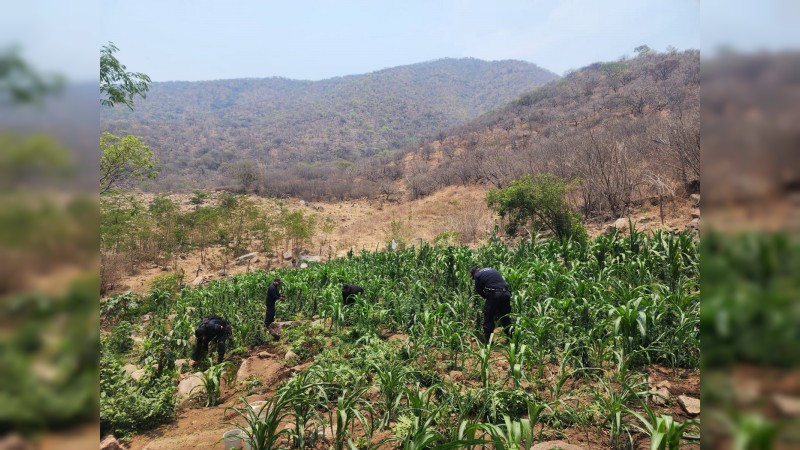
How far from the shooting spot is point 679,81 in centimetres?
2456

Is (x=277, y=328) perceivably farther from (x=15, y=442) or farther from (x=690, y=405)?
(x=15, y=442)

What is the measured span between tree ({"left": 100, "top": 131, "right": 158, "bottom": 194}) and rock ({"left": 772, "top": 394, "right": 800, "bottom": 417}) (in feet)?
42.1

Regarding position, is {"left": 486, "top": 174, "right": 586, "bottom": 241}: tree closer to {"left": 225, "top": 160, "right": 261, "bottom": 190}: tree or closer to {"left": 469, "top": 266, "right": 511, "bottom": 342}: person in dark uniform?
{"left": 469, "top": 266, "right": 511, "bottom": 342}: person in dark uniform

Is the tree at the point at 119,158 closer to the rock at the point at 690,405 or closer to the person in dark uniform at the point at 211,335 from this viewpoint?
the person in dark uniform at the point at 211,335

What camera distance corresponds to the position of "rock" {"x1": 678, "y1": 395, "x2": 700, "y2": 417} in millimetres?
3151

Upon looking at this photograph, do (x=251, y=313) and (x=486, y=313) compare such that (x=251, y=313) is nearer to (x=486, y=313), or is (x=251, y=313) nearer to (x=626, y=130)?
(x=486, y=313)

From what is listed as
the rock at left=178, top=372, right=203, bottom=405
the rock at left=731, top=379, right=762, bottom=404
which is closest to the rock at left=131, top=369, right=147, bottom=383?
the rock at left=178, top=372, right=203, bottom=405

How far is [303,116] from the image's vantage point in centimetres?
5884

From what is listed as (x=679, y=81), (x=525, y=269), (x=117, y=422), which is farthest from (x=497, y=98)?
(x=117, y=422)

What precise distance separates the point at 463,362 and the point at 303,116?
195 feet

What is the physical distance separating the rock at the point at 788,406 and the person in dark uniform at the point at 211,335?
6.37 meters

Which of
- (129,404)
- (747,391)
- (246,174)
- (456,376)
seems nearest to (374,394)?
(456,376)

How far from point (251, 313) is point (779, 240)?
7.97 m

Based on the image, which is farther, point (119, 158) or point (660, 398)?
point (119, 158)
